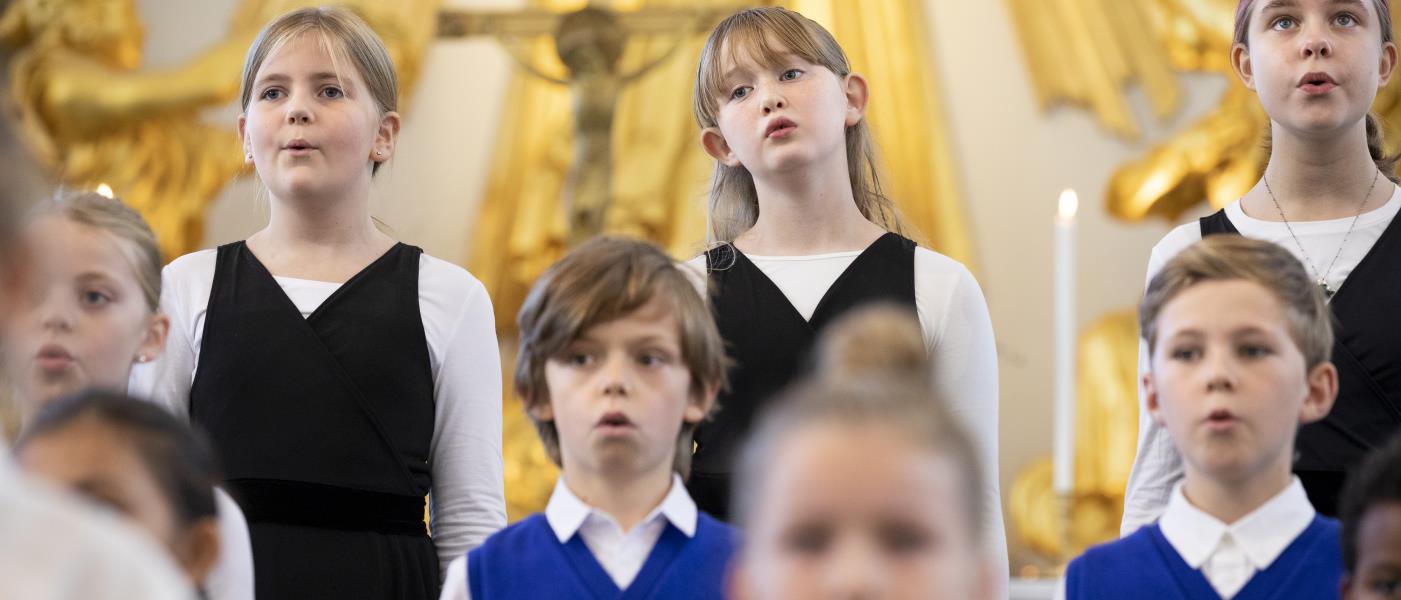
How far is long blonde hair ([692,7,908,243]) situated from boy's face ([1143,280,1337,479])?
61 cm

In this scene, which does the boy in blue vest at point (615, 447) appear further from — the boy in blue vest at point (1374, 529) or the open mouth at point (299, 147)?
the boy in blue vest at point (1374, 529)

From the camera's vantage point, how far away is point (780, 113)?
6.93 feet

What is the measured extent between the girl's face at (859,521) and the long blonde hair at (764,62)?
102cm

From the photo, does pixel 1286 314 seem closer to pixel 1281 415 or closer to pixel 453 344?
pixel 1281 415

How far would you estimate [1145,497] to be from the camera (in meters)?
1.96

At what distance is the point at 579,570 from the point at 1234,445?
0.58 m

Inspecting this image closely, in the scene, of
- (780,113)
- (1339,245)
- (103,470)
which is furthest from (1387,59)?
(103,470)

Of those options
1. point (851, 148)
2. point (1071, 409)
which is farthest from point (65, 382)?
point (1071, 409)

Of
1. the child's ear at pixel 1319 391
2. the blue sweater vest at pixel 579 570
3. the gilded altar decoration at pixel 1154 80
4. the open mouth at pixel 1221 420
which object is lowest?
the blue sweater vest at pixel 579 570

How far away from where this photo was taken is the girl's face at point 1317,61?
2057mm

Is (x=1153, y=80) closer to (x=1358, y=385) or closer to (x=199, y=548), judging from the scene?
(x=1358, y=385)

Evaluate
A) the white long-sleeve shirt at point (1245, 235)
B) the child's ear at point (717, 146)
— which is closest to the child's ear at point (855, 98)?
the child's ear at point (717, 146)

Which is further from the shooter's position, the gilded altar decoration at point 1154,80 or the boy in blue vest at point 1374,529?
the gilded altar decoration at point 1154,80

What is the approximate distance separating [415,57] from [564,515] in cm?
205
